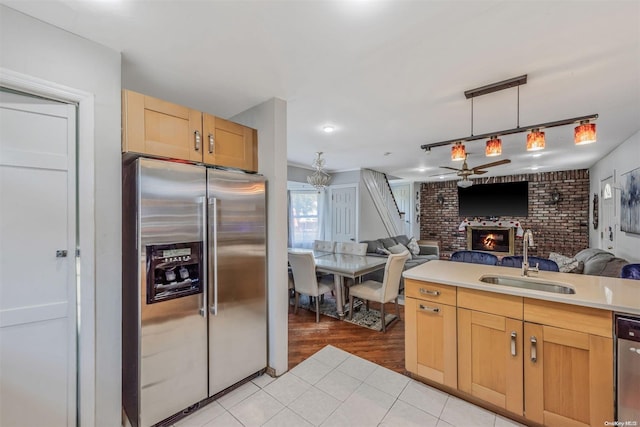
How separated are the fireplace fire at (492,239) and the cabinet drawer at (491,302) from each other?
6.45 m

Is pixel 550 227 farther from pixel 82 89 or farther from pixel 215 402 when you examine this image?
pixel 82 89

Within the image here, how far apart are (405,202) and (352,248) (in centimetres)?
449

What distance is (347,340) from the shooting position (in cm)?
293

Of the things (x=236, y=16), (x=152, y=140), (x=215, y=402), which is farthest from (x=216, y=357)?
(x=236, y=16)

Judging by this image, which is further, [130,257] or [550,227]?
[550,227]

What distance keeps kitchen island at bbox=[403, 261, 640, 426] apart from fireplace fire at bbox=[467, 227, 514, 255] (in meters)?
5.88

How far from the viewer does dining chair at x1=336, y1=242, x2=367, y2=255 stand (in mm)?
4629

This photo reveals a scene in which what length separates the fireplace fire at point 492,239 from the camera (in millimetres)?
7020

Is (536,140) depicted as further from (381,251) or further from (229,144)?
(381,251)

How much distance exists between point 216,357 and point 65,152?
167 centimetres

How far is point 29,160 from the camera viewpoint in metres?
1.38

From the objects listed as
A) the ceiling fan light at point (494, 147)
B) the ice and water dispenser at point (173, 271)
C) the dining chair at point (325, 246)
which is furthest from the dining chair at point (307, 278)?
the ceiling fan light at point (494, 147)

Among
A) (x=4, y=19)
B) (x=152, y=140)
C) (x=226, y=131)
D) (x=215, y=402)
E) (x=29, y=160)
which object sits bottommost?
(x=215, y=402)

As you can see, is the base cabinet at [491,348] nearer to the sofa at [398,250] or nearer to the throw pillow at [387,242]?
the sofa at [398,250]
